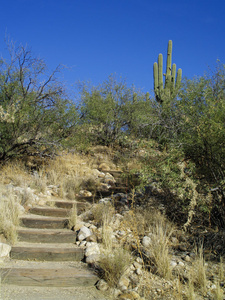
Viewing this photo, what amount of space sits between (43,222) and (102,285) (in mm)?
2128

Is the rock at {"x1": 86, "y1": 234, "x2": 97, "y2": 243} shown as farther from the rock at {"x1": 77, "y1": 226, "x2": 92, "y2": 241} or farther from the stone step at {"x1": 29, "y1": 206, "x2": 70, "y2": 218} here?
the stone step at {"x1": 29, "y1": 206, "x2": 70, "y2": 218}

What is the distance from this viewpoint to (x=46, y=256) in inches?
177

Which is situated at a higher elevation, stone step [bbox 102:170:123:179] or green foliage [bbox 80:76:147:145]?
green foliage [bbox 80:76:147:145]

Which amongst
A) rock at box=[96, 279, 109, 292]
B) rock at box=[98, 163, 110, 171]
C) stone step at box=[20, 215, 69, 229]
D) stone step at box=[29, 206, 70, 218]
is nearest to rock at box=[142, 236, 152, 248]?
rock at box=[96, 279, 109, 292]

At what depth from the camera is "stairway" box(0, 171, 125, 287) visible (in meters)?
3.89

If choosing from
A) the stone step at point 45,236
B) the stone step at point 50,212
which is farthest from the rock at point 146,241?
the stone step at point 50,212

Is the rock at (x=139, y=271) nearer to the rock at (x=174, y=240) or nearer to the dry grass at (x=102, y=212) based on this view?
the rock at (x=174, y=240)

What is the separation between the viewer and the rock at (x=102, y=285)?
12.5 feet

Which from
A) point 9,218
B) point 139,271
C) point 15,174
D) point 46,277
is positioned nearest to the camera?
point 46,277

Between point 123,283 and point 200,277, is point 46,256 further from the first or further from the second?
point 200,277

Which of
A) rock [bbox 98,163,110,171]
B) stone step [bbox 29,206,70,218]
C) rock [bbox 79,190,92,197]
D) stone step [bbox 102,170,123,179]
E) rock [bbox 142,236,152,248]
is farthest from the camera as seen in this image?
rock [bbox 98,163,110,171]

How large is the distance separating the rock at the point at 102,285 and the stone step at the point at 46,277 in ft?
0.29

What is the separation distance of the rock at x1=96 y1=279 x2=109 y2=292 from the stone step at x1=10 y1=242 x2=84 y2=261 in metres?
0.78

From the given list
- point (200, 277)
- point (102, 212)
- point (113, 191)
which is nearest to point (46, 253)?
point (102, 212)
